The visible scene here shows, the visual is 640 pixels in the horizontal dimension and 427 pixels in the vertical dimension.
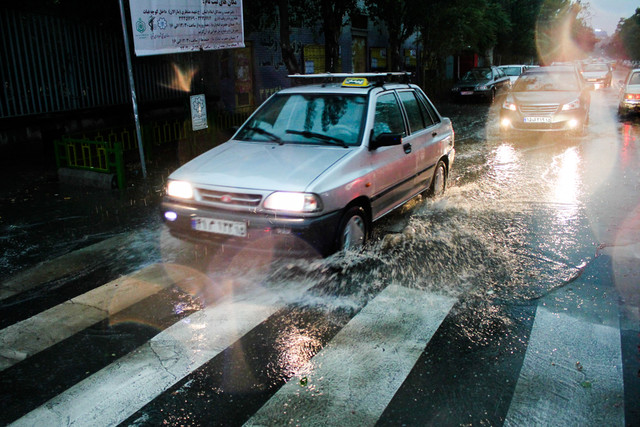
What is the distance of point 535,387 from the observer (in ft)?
11.2

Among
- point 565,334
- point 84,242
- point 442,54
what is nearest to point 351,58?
point 442,54

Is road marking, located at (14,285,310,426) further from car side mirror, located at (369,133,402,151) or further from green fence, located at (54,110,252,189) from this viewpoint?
green fence, located at (54,110,252,189)

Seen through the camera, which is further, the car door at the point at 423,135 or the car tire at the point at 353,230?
the car door at the point at 423,135

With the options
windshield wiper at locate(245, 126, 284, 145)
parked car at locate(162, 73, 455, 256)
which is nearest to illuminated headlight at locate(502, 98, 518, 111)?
parked car at locate(162, 73, 455, 256)

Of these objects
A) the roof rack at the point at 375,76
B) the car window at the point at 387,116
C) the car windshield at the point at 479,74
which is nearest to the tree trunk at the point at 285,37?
the roof rack at the point at 375,76

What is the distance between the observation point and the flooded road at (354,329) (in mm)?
3246

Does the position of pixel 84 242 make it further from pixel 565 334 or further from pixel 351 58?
pixel 351 58

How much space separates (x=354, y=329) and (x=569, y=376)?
1.50 m

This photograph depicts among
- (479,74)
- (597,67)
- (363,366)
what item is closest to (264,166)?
A: (363,366)

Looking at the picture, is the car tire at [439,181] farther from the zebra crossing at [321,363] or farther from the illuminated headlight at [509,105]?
the illuminated headlight at [509,105]

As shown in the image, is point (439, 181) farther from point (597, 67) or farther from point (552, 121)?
point (597, 67)

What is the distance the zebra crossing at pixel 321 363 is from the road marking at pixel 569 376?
10 millimetres

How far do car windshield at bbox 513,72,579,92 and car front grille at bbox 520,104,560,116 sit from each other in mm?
1241

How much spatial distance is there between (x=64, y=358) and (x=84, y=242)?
2.83 meters
